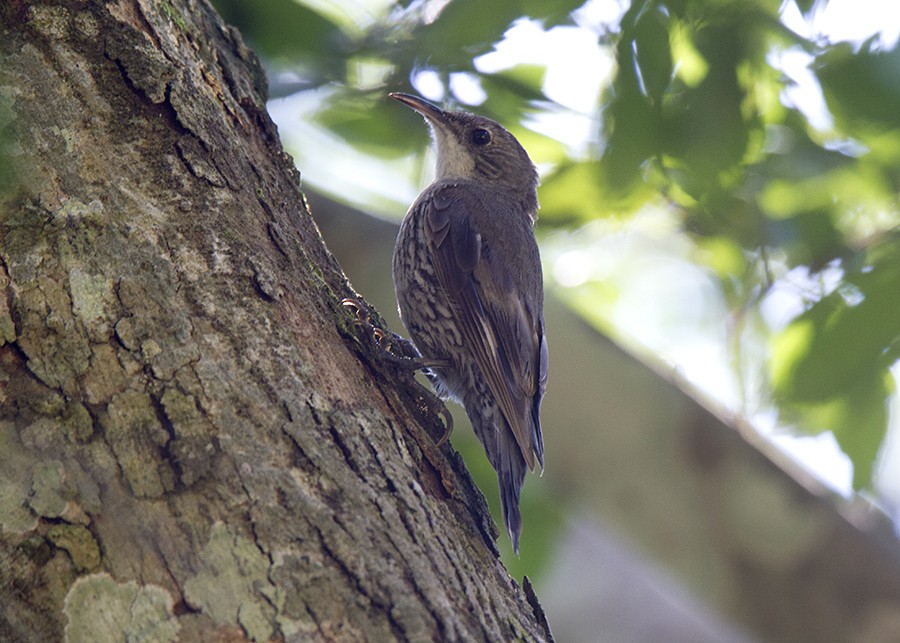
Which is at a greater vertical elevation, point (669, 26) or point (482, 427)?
point (669, 26)

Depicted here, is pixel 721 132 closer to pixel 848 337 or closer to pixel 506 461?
pixel 848 337

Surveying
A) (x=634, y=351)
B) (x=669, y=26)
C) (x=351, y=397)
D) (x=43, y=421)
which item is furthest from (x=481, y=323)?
(x=43, y=421)

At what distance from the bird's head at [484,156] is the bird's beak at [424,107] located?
0.13 metres

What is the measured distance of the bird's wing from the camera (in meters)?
3.38

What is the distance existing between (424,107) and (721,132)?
1.32 m

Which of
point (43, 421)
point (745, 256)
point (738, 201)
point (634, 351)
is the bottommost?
point (634, 351)

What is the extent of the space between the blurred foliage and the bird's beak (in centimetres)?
6

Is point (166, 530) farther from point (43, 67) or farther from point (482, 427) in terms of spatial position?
point (482, 427)

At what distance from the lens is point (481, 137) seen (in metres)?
4.44

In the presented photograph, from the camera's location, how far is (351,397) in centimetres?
210

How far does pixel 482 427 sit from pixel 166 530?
1.99m

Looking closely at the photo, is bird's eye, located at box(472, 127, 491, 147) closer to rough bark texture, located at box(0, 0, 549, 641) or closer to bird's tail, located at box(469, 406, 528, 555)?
bird's tail, located at box(469, 406, 528, 555)

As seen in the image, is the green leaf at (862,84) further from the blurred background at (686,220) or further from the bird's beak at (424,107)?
the bird's beak at (424,107)

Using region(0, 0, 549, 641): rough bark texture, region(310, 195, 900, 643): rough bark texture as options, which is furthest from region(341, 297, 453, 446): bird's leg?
region(310, 195, 900, 643): rough bark texture
